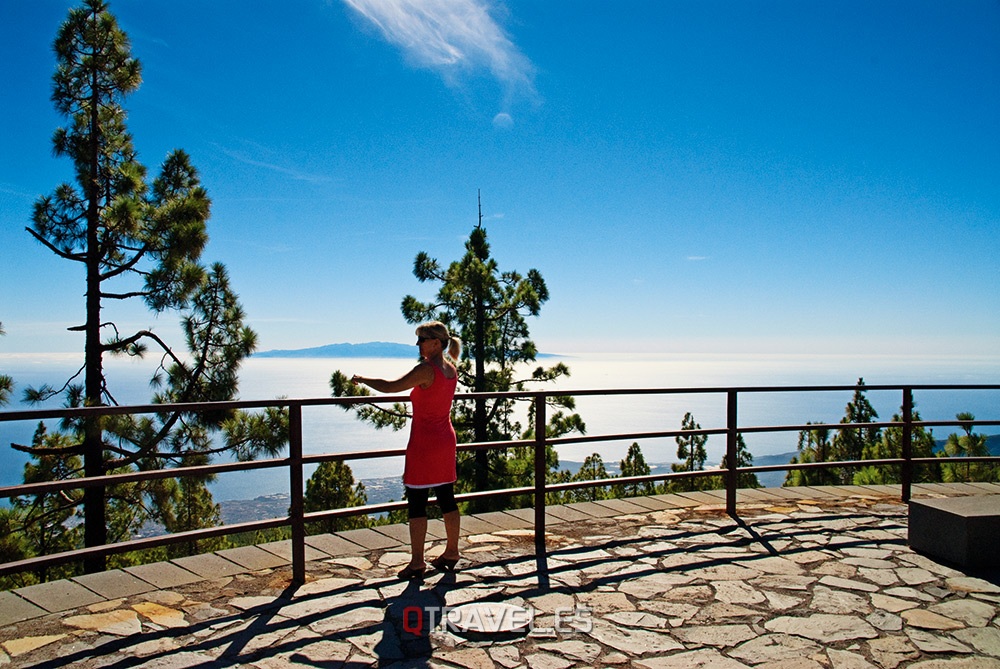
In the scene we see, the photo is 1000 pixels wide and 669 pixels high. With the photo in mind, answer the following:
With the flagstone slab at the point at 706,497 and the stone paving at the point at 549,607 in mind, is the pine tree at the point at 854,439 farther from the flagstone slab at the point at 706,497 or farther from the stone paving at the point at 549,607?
the stone paving at the point at 549,607

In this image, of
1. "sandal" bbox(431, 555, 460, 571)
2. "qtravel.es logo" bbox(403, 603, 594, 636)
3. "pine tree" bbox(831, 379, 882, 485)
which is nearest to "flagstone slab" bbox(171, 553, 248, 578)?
"sandal" bbox(431, 555, 460, 571)

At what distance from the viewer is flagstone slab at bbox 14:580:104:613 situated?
3809 mm

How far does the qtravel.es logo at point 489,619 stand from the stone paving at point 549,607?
0.05 ft

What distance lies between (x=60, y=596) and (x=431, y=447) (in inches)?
88.9

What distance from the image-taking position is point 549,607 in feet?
12.7

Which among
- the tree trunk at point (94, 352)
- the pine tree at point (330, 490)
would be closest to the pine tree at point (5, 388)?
the tree trunk at point (94, 352)

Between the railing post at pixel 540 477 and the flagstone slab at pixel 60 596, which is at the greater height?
the railing post at pixel 540 477

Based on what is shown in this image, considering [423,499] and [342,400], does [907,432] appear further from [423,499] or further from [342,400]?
[342,400]

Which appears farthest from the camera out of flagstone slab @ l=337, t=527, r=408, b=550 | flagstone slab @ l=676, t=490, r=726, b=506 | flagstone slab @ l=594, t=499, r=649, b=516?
flagstone slab @ l=676, t=490, r=726, b=506

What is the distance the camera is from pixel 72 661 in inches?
125

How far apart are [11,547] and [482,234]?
644 inches

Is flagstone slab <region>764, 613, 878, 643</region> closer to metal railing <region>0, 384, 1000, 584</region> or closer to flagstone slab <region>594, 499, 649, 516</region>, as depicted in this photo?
metal railing <region>0, 384, 1000, 584</region>

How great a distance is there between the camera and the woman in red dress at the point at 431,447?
4.40 meters

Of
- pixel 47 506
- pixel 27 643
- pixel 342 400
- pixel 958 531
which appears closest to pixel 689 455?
pixel 958 531
